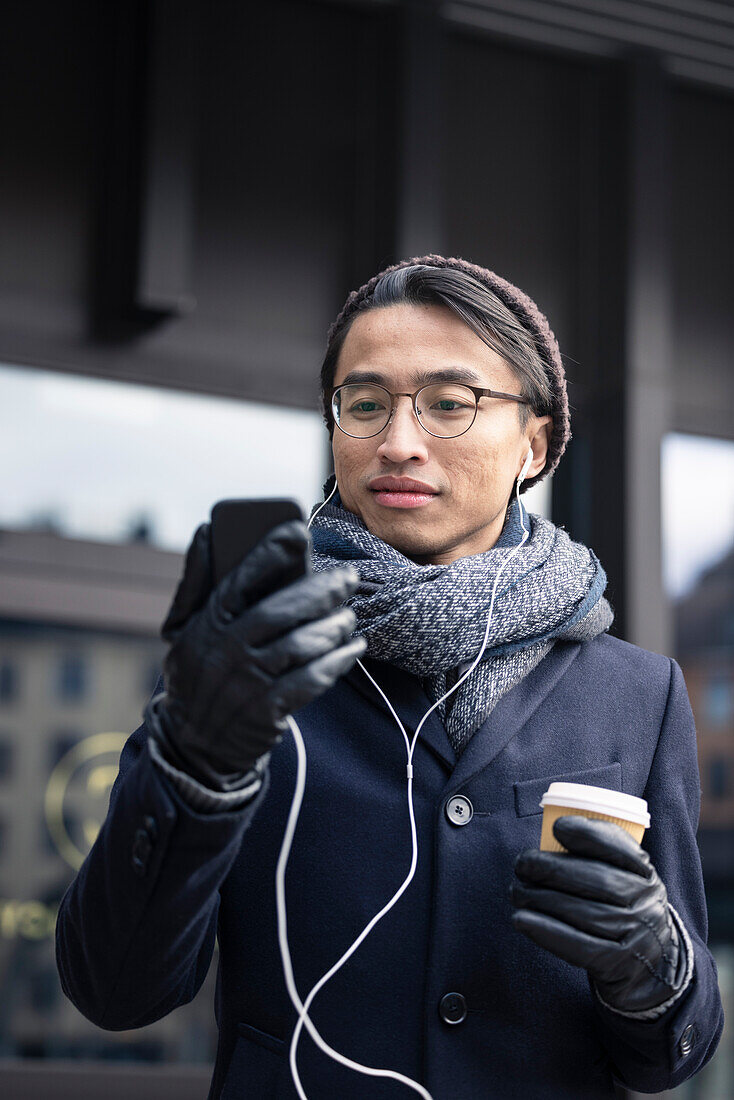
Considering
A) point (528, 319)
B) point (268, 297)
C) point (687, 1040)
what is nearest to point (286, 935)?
point (687, 1040)

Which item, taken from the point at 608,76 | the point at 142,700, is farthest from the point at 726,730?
the point at 608,76

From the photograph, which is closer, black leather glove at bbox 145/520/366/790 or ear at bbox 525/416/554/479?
black leather glove at bbox 145/520/366/790

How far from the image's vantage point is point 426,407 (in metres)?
1.57

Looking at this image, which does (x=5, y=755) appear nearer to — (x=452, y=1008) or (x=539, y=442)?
(x=539, y=442)

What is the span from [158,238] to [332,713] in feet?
7.73

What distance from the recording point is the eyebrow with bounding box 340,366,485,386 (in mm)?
1559

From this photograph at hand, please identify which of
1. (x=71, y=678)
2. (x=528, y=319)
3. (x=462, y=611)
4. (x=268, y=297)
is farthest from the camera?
(x=268, y=297)

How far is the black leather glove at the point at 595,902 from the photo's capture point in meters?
1.22

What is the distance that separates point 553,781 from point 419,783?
17 centimetres

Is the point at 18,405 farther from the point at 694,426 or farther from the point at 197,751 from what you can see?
the point at 197,751

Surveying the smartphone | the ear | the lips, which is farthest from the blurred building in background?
the smartphone

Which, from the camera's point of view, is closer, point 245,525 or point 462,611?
point 245,525

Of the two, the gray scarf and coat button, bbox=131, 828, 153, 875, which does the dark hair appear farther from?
coat button, bbox=131, 828, 153, 875

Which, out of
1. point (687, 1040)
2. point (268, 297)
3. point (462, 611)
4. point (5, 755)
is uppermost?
point (268, 297)
